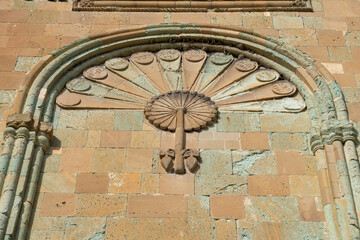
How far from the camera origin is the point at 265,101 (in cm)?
887

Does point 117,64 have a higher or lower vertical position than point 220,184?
higher

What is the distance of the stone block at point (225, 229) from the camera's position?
7.27m

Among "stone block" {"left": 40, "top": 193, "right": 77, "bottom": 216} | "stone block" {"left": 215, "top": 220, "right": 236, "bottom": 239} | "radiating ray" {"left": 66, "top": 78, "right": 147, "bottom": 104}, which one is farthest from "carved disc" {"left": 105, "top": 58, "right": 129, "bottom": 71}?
"stone block" {"left": 215, "top": 220, "right": 236, "bottom": 239}

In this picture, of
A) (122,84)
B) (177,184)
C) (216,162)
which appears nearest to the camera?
(177,184)

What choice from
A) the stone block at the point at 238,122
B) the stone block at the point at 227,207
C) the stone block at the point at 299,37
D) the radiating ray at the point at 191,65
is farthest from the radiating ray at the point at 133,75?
the stone block at the point at 299,37

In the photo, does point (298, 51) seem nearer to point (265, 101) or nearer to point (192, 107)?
point (265, 101)

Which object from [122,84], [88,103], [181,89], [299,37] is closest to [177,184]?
[181,89]

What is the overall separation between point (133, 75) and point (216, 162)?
2.09m

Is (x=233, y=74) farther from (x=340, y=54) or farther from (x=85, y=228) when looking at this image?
(x=85, y=228)

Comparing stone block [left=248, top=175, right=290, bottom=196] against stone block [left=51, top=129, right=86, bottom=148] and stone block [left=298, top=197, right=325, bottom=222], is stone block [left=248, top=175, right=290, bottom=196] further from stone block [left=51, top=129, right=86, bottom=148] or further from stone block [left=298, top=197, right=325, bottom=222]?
stone block [left=51, top=129, right=86, bottom=148]

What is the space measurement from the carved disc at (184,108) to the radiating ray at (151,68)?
280 millimetres

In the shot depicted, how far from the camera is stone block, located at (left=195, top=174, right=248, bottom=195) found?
7.71 m

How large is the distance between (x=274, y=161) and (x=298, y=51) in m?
2.07

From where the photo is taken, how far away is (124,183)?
7.80 meters
